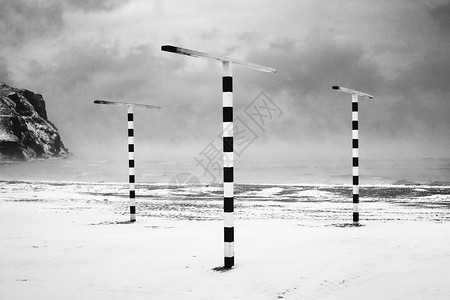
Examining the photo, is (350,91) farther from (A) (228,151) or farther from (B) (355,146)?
(A) (228,151)

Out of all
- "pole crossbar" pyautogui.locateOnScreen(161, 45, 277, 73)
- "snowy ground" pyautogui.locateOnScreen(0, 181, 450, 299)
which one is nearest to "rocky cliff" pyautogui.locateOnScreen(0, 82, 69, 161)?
"snowy ground" pyautogui.locateOnScreen(0, 181, 450, 299)

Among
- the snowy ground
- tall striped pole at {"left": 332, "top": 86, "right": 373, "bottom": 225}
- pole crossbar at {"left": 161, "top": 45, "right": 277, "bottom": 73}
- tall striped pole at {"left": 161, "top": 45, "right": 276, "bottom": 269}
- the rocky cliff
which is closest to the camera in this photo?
the snowy ground

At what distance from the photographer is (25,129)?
151250mm

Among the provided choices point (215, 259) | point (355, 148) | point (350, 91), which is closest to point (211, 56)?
point (215, 259)

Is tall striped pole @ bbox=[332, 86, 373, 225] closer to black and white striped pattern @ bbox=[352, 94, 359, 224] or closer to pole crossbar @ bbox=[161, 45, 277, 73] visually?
black and white striped pattern @ bbox=[352, 94, 359, 224]

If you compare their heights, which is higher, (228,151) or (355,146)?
(355,146)

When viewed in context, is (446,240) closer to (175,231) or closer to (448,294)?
(448,294)

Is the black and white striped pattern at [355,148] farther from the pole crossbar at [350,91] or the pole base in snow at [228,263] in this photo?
the pole base in snow at [228,263]

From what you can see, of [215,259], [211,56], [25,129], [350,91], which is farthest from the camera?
[25,129]

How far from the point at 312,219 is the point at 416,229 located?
4.37m

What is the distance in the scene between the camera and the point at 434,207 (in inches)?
889

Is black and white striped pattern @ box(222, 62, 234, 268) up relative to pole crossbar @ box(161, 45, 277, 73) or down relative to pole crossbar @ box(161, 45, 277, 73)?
down

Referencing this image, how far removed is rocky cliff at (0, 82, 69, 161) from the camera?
14150 cm

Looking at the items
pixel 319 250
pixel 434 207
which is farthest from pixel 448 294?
pixel 434 207
